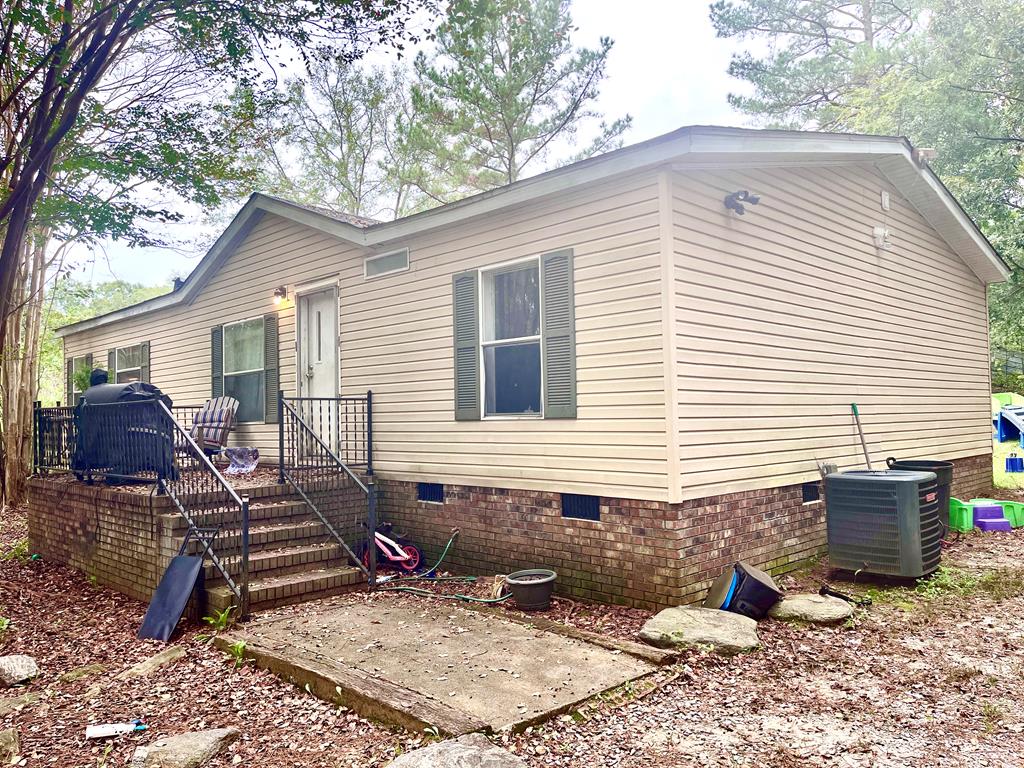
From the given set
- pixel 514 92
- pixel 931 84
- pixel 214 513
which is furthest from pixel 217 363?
pixel 931 84

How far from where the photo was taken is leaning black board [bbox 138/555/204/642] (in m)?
5.38

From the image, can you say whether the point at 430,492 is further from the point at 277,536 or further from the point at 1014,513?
the point at 1014,513

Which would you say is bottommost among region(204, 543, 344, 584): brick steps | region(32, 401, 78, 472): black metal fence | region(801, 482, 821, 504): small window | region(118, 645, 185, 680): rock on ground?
region(118, 645, 185, 680): rock on ground

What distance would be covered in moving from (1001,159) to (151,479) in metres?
14.9

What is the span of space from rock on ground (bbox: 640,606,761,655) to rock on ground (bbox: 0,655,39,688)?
4.13 m

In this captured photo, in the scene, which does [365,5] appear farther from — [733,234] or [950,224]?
[950,224]

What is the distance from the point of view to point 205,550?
18.8 ft

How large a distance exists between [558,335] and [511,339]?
2.05ft

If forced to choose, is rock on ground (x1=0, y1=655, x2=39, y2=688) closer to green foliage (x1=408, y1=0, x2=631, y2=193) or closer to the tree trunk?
the tree trunk

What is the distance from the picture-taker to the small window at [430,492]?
24.0 feet

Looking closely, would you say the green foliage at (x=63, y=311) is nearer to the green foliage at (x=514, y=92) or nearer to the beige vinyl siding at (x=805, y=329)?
the green foliage at (x=514, y=92)

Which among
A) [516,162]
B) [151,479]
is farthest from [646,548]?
[516,162]

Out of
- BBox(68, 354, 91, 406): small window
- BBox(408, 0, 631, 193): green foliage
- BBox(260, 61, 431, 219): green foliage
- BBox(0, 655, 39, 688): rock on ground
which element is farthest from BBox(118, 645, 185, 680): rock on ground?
BBox(260, 61, 431, 219): green foliage

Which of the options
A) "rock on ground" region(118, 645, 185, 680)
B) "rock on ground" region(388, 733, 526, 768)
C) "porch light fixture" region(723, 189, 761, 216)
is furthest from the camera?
"porch light fixture" region(723, 189, 761, 216)
